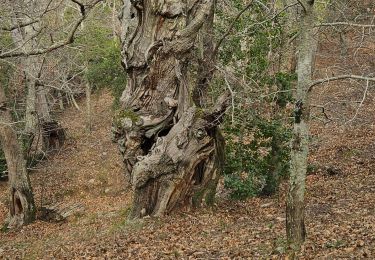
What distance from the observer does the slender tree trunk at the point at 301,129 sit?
7070 millimetres

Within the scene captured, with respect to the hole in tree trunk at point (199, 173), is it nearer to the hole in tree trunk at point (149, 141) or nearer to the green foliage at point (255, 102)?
the hole in tree trunk at point (149, 141)

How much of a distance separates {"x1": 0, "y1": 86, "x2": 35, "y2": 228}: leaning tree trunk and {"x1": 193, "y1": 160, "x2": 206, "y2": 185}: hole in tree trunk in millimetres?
6245

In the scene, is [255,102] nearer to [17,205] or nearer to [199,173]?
[199,173]

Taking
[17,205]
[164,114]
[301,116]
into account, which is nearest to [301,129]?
[301,116]

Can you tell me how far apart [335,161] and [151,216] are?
8642mm

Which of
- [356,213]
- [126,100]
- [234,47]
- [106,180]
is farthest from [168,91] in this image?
[106,180]

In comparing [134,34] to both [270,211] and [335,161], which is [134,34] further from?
[335,161]

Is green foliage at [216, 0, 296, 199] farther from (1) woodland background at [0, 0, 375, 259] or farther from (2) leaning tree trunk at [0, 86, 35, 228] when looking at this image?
(2) leaning tree trunk at [0, 86, 35, 228]

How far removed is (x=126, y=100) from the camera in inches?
482

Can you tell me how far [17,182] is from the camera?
1552cm

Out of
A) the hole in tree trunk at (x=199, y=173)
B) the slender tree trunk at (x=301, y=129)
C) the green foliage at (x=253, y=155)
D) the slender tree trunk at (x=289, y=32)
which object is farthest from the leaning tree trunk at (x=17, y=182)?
the slender tree trunk at (x=301, y=129)

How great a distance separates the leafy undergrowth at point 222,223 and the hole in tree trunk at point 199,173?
0.78 meters

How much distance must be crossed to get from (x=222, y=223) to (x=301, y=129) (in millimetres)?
4656

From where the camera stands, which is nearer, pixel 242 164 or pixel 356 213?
pixel 356 213
